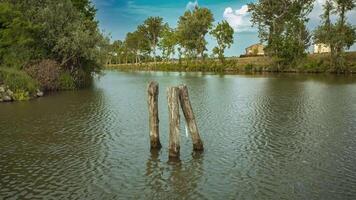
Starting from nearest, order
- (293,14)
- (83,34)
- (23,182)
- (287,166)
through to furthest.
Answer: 1. (23,182)
2. (287,166)
3. (83,34)
4. (293,14)

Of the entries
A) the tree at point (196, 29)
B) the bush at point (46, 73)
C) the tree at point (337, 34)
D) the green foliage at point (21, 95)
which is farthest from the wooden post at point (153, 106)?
the tree at point (196, 29)

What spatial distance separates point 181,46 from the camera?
131250mm

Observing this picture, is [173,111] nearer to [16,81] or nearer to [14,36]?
[16,81]

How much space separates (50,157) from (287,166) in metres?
8.49

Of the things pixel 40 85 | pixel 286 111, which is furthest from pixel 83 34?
pixel 286 111

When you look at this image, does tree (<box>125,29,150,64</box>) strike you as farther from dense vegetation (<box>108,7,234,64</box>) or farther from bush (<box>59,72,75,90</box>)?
bush (<box>59,72,75,90</box>)

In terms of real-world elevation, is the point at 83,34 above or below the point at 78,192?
above

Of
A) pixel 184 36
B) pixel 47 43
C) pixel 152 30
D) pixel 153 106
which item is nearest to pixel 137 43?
Result: pixel 152 30

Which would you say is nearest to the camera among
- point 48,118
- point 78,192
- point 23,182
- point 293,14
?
point 78,192

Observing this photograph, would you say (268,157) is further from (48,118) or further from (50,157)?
(48,118)

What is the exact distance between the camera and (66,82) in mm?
43719

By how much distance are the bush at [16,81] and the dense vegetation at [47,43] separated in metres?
0.75

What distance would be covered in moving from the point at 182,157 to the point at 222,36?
100884 mm

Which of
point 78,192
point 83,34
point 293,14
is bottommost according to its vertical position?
point 78,192
